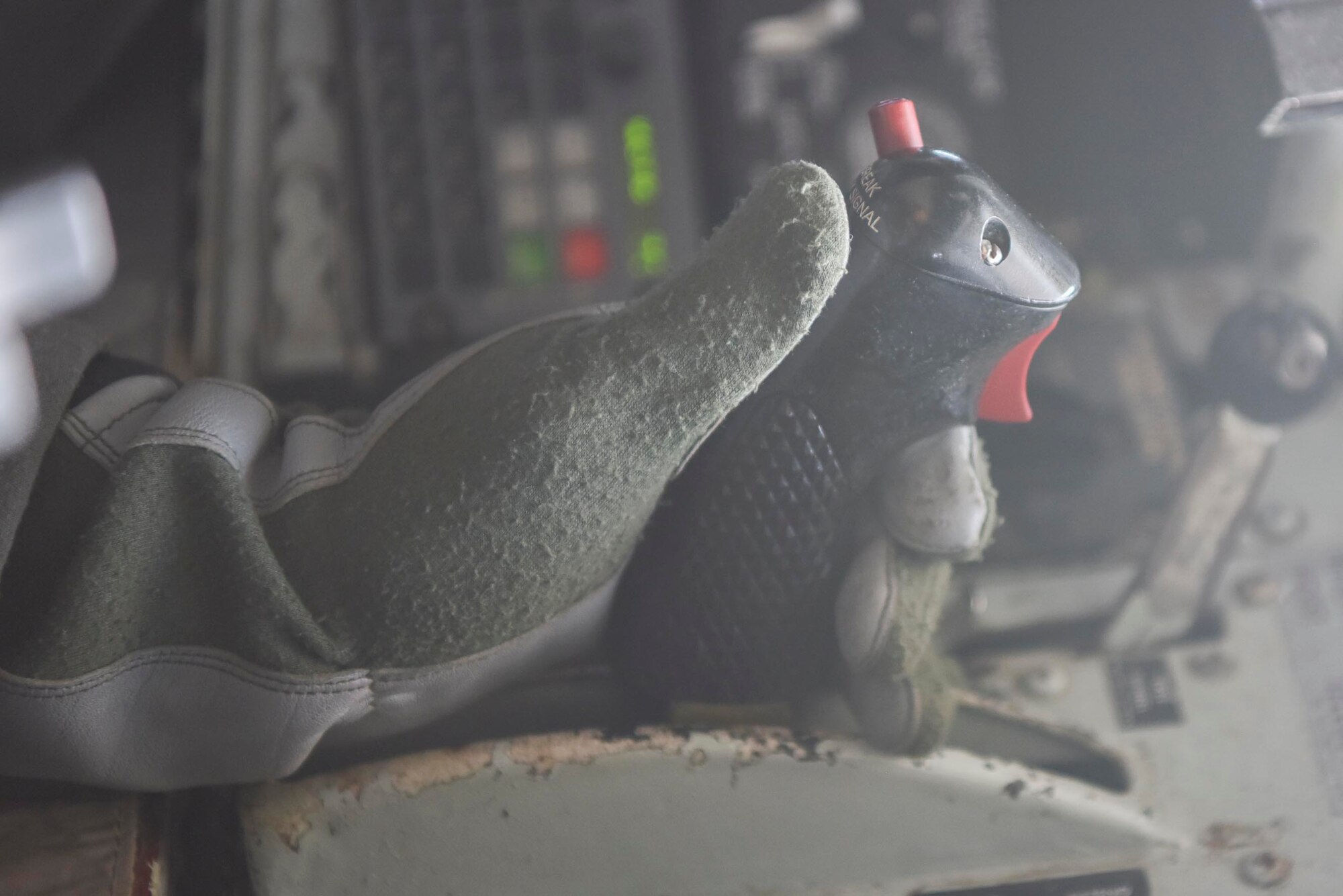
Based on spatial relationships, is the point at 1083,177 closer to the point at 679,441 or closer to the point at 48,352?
the point at 679,441

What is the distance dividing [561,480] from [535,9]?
0.66 meters

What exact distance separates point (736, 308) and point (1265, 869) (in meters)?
0.53

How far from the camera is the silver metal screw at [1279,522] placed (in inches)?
33.4

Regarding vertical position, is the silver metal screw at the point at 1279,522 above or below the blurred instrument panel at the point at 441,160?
below

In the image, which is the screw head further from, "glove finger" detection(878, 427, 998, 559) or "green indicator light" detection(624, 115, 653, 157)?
"green indicator light" detection(624, 115, 653, 157)

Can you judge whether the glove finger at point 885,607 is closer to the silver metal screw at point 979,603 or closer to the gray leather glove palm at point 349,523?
the gray leather glove palm at point 349,523

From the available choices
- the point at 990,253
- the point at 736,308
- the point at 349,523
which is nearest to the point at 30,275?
the point at 349,523

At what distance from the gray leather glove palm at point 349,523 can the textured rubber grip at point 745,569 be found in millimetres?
38

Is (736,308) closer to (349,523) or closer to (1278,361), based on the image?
(349,523)

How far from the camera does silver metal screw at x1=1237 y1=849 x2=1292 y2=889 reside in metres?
0.65

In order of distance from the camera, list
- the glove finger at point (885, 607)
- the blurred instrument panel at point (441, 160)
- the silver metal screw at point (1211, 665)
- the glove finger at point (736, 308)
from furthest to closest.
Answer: the blurred instrument panel at point (441, 160) < the silver metal screw at point (1211, 665) < the glove finger at point (885, 607) < the glove finger at point (736, 308)

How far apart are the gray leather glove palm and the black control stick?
0.04 m

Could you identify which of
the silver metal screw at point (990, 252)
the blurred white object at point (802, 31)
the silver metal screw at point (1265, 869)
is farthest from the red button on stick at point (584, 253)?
the silver metal screw at point (1265, 869)

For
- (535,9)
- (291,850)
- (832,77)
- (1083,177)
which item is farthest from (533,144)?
(291,850)
